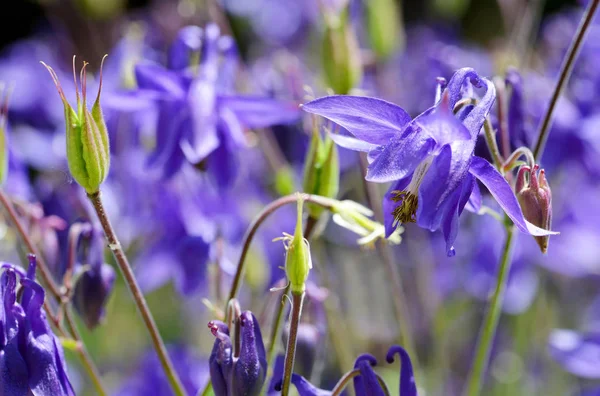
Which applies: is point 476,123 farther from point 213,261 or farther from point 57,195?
point 57,195

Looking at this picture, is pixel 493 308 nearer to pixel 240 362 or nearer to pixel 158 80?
pixel 240 362

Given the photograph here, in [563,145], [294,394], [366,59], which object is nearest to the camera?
[294,394]

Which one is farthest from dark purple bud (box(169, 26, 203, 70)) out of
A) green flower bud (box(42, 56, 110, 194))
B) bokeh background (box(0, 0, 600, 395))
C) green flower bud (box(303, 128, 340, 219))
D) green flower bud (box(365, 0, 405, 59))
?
green flower bud (box(42, 56, 110, 194))

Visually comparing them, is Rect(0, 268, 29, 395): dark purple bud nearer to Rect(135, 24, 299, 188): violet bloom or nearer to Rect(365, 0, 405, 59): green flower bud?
Rect(135, 24, 299, 188): violet bloom

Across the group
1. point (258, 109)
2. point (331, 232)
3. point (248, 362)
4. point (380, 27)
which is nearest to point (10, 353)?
point (248, 362)

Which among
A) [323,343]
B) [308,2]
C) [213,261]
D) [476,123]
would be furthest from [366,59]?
[308,2]
